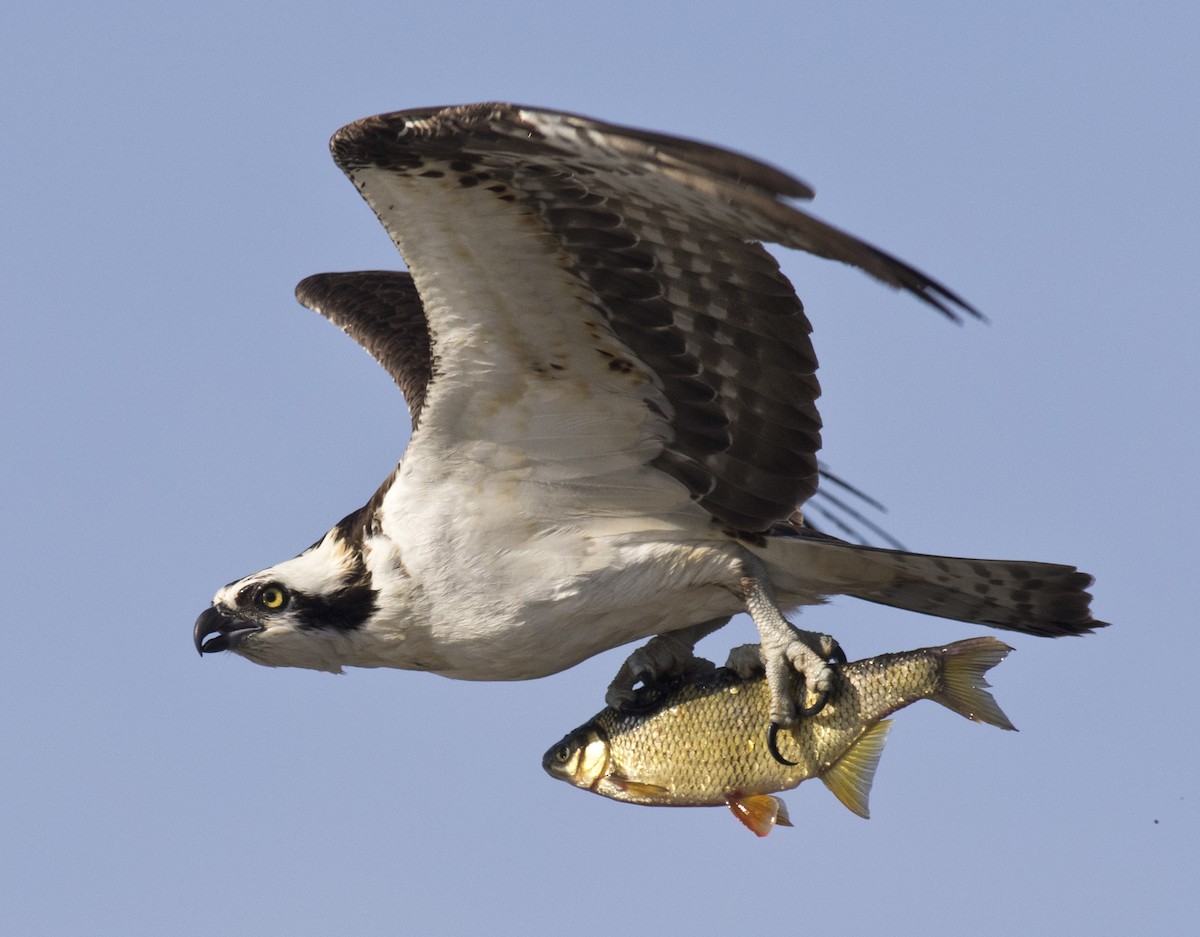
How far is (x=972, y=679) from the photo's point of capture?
7.34 m

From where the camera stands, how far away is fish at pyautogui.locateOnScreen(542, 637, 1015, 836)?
7363 millimetres

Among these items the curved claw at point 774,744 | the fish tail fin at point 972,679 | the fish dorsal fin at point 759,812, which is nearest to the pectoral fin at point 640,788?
the fish dorsal fin at point 759,812

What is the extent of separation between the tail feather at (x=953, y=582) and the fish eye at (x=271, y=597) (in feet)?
7.24

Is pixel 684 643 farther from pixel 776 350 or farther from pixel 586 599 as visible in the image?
pixel 776 350

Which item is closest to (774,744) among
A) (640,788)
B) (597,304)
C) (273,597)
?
(640,788)

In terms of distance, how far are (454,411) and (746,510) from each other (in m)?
1.33

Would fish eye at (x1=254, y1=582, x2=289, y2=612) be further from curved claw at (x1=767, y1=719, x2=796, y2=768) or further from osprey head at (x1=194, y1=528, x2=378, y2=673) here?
curved claw at (x1=767, y1=719, x2=796, y2=768)

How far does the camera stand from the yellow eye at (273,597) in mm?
8680

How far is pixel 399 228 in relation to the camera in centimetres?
719

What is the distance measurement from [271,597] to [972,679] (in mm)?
3248

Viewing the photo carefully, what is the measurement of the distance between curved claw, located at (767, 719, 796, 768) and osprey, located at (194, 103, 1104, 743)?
2 centimetres

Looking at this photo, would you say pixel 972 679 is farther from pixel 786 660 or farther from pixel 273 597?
pixel 273 597

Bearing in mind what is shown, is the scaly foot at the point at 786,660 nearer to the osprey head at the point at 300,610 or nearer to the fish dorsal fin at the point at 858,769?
the fish dorsal fin at the point at 858,769

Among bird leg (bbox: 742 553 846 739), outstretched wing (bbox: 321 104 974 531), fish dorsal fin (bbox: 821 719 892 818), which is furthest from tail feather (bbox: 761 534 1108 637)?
fish dorsal fin (bbox: 821 719 892 818)
